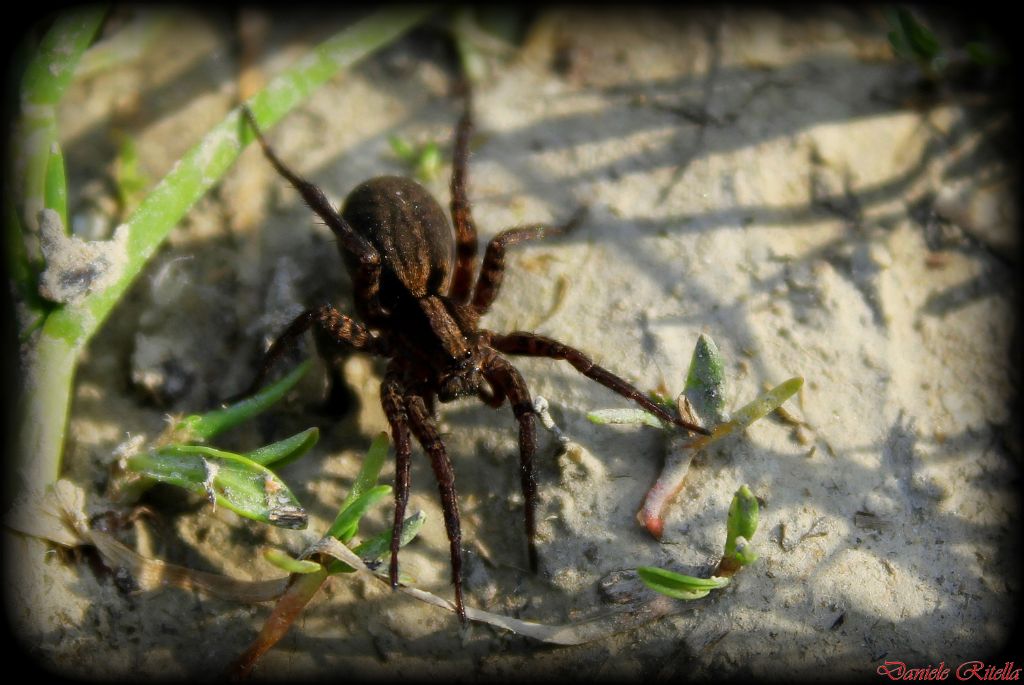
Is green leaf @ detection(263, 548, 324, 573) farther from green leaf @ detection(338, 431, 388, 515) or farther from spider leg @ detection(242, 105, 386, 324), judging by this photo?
spider leg @ detection(242, 105, 386, 324)

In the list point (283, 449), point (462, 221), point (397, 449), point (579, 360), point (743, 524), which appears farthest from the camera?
point (462, 221)

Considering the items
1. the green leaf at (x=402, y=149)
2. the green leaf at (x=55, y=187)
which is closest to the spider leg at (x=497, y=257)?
the green leaf at (x=402, y=149)

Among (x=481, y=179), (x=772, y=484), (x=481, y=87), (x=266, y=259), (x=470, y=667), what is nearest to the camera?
(x=470, y=667)

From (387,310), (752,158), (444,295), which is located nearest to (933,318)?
(752,158)

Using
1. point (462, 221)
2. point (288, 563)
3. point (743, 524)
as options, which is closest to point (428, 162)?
point (462, 221)

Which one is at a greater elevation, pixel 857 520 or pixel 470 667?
pixel 857 520

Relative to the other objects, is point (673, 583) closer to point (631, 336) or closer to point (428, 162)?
point (631, 336)

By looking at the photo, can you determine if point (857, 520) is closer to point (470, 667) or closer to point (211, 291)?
point (470, 667)
